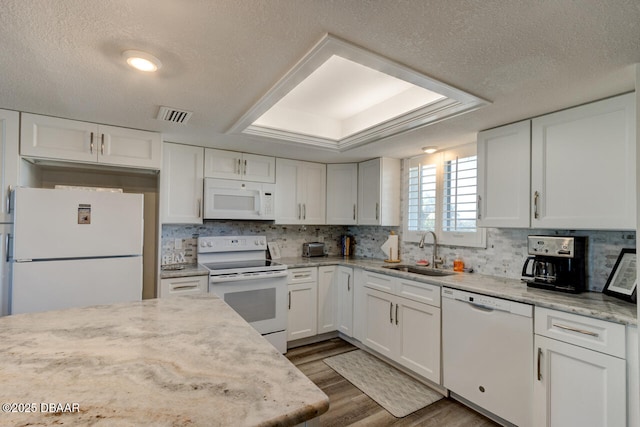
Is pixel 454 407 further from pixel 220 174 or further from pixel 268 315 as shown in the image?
pixel 220 174

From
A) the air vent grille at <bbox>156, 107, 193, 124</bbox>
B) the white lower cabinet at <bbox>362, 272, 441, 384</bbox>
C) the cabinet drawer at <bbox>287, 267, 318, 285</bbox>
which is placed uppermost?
the air vent grille at <bbox>156, 107, 193, 124</bbox>

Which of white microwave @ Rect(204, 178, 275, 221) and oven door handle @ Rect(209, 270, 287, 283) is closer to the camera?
oven door handle @ Rect(209, 270, 287, 283)

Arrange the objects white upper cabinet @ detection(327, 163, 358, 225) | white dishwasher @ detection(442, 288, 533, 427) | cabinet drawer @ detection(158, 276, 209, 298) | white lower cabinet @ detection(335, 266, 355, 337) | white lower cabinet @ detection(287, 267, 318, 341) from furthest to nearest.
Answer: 1. white upper cabinet @ detection(327, 163, 358, 225)
2. white lower cabinet @ detection(335, 266, 355, 337)
3. white lower cabinet @ detection(287, 267, 318, 341)
4. cabinet drawer @ detection(158, 276, 209, 298)
5. white dishwasher @ detection(442, 288, 533, 427)

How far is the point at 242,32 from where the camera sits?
1.25 metres

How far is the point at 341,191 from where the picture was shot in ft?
12.7

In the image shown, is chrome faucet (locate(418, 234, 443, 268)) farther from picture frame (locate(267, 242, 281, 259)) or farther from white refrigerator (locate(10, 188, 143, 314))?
white refrigerator (locate(10, 188, 143, 314))

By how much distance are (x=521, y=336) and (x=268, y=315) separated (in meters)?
2.09

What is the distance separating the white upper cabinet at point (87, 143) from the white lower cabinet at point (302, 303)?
173 centimetres

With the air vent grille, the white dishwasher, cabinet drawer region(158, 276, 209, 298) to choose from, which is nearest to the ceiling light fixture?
the air vent grille

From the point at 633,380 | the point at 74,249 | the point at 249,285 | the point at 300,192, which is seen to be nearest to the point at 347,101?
the point at 300,192

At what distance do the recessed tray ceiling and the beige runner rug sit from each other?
2079mm

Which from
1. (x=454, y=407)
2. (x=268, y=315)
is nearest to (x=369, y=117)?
(x=268, y=315)

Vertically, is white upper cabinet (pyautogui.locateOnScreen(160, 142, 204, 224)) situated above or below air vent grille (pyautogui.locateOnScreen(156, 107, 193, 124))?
below

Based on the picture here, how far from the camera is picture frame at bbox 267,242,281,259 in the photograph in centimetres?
372
